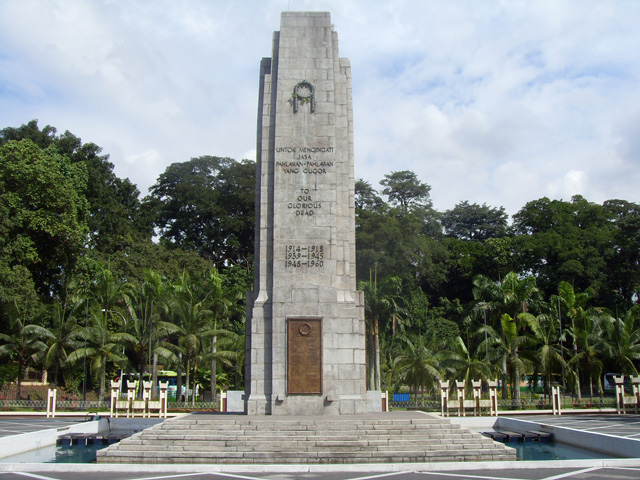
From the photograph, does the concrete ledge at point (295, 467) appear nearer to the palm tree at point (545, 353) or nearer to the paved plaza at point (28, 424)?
the paved plaza at point (28, 424)

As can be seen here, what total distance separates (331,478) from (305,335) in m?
6.17

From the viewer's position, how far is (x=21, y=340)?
32.2 metres

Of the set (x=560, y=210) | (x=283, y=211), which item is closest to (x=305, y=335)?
(x=283, y=211)

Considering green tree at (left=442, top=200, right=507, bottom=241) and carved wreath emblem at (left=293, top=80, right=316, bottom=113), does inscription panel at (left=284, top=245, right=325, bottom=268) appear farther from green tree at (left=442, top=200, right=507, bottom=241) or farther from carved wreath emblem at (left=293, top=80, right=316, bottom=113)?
green tree at (left=442, top=200, right=507, bottom=241)

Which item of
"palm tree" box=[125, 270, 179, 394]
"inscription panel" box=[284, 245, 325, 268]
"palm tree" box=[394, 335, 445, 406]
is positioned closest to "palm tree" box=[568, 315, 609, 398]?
"palm tree" box=[394, 335, 445, 406]

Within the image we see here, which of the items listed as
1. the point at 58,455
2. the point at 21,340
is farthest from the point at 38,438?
the point at 21,340

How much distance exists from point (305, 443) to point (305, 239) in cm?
603

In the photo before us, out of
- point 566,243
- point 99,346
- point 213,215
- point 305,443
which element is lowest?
point 305,443

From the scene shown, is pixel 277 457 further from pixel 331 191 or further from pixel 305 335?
pixel 331 191

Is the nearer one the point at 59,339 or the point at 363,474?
the point at 363,474

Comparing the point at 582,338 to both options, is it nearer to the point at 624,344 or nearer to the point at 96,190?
the point at 624,344

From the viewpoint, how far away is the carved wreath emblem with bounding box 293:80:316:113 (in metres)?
18.3

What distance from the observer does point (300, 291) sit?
17031 millimetres

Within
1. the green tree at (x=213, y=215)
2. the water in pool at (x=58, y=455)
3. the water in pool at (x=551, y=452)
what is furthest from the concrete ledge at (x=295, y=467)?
the green tree at (x=213, y=215)
